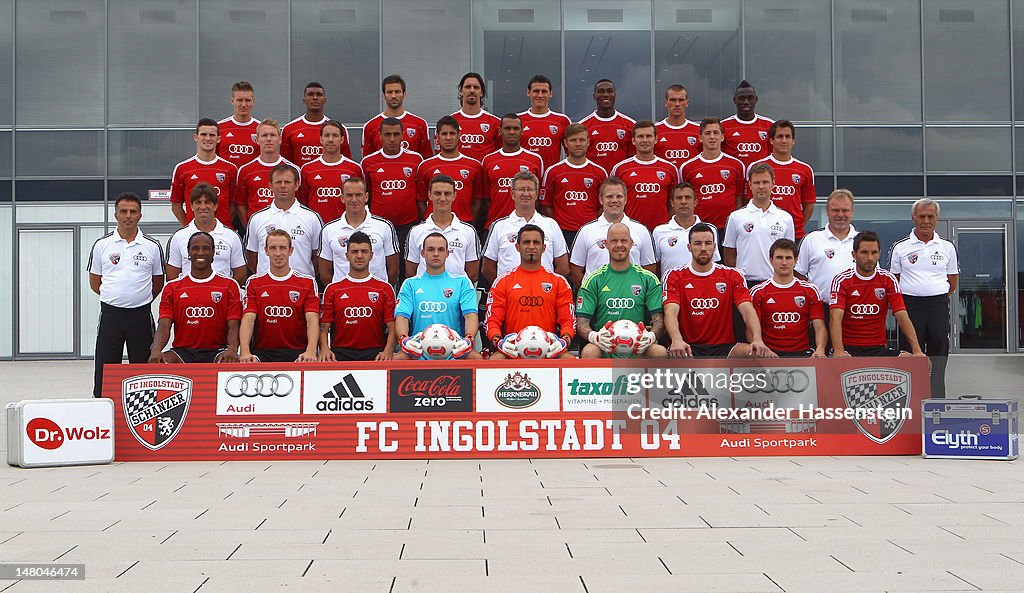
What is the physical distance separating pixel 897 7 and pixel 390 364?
55.3 ft

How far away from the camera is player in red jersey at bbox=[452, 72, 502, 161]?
1232cm

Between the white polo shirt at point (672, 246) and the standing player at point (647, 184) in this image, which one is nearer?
the white polo shirt at point (672, 246)

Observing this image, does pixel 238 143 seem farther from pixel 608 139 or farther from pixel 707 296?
pixel 707 296

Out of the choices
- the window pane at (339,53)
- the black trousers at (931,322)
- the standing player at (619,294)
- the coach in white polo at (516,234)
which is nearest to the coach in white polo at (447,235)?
the coach in white polo at (516,234)

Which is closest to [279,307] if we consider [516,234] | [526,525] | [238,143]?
[516,234]

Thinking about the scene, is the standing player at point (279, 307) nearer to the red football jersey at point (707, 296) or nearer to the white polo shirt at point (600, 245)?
the white polo shirt at point (600, 245)

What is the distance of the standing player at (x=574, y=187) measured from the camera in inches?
448

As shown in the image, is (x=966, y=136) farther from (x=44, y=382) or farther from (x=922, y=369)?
(x=44, y=382)

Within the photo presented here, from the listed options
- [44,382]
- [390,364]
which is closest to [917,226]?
[390,364]

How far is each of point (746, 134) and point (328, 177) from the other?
5.46 meters

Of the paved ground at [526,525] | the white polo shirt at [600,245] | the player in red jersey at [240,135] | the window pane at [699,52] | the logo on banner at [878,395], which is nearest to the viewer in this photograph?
the paved ground at [526,525]

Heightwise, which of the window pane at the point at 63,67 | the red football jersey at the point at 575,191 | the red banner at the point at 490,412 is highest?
the window pane at the point at 63,67

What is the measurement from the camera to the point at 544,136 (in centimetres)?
1236

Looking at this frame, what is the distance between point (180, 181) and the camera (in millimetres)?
11648
